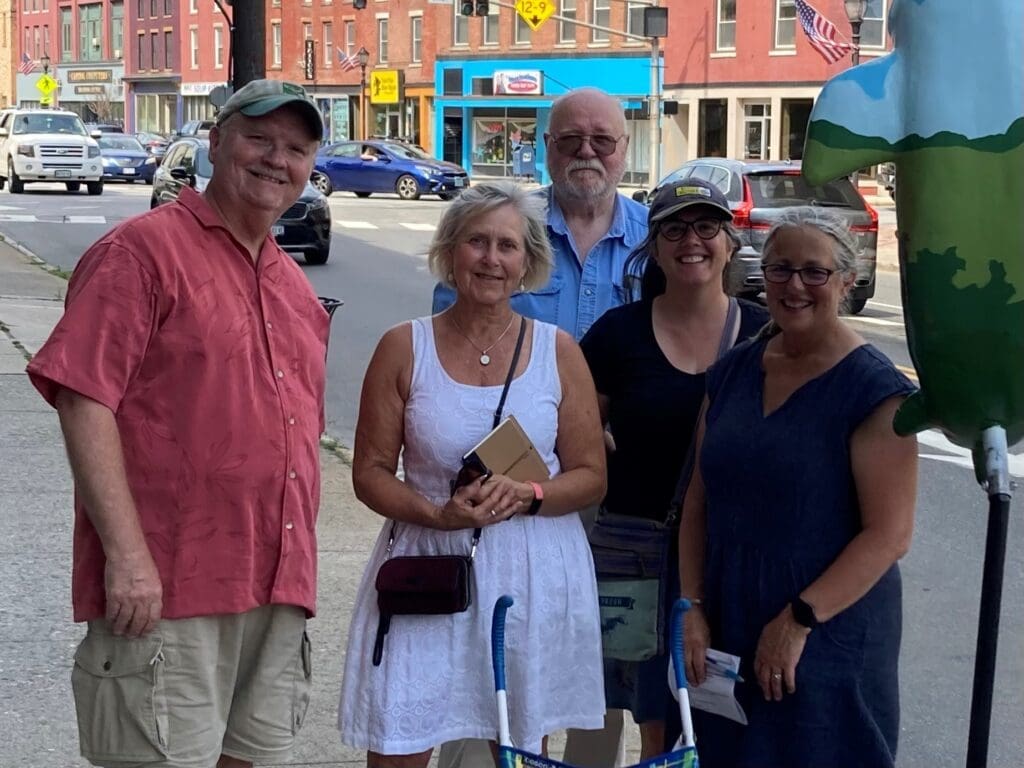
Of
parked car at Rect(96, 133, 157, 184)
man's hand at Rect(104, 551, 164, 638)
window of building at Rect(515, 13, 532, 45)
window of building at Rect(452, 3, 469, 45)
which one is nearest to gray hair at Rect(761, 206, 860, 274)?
man's hand at Rect(104, 551, 164, 638)

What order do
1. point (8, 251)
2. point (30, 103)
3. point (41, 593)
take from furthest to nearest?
point (30, 103), point (8, 251), point (41, 593)

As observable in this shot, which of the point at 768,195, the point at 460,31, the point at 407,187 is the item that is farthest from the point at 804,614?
the point at 460,31

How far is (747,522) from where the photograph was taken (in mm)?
3061

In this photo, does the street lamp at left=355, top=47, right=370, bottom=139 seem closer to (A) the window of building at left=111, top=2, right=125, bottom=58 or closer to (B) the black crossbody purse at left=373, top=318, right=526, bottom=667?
(A) the window of building at left=111, top=2, right=125, bottom=58

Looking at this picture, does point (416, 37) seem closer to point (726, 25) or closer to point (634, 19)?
point (634, 19)

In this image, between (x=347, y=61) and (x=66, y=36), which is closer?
(x=347, y=61)

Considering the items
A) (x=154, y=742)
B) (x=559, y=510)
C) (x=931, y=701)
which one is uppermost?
(x=559, y=510)

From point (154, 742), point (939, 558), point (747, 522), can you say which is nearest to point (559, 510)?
point (747, 522)

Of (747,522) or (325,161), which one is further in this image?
(325,161)

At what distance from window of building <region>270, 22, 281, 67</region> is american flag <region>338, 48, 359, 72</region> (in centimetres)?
561

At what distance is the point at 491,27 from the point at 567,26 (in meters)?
3.81

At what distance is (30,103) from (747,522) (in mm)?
76107

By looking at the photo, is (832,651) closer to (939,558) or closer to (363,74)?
(939,558)

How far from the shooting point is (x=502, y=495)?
3170mm
